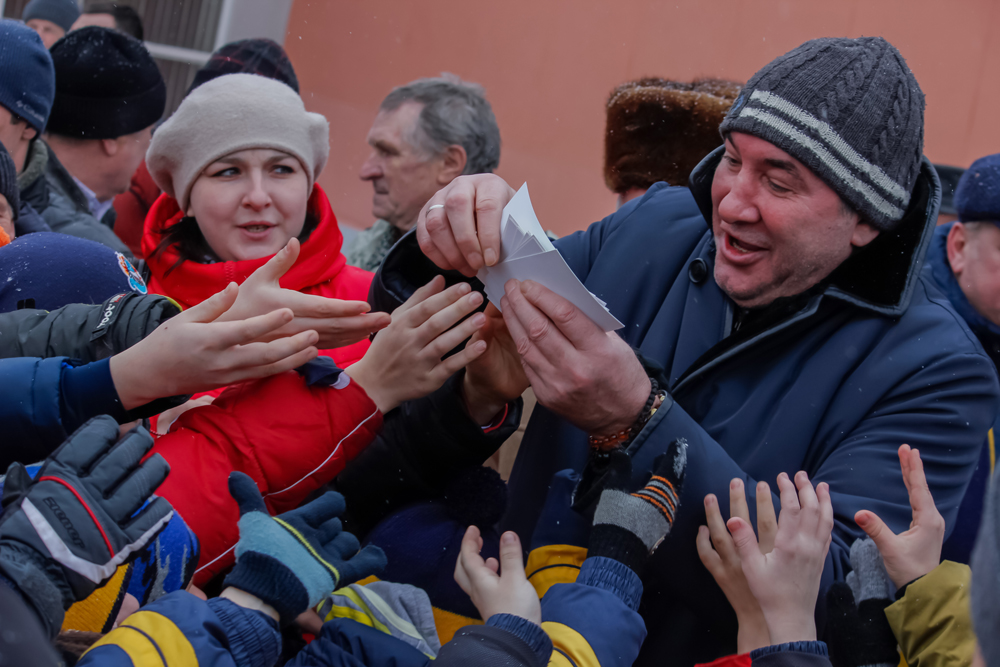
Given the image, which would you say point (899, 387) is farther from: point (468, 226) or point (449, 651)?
point (449, 651)

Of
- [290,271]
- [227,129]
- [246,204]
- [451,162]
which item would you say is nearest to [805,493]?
[290,271]

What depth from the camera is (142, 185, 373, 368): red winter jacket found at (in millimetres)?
1957

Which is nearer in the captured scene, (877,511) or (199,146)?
(877,511)

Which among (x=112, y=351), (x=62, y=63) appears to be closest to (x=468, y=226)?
(x=112, y=351)

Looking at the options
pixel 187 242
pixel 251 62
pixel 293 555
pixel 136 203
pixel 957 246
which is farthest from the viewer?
pixel 136 203

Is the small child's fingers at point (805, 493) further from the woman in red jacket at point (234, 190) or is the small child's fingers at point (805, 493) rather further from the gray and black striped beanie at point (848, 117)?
the woman in red jacket at point (234, 190)

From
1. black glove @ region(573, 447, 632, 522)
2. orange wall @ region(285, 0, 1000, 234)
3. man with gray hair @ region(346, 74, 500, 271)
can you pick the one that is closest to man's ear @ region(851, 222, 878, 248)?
black glove @ region(573, 447, 632, 522)

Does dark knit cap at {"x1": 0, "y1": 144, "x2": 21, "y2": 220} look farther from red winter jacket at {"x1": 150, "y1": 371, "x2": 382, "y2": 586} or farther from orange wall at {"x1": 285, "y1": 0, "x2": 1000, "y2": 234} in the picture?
Answer: orange wall at {"x1": 285, "y1": 0, "x2": 1000, "y2": 234}

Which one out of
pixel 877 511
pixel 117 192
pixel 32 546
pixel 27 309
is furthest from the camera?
pixel 117 192

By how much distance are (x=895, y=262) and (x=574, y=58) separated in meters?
3.79

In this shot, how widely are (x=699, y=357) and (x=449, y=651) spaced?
0.78 meters

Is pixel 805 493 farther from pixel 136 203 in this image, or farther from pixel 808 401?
pixel 136 203

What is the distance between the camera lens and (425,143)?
3.15m

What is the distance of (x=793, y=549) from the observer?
1.24m
